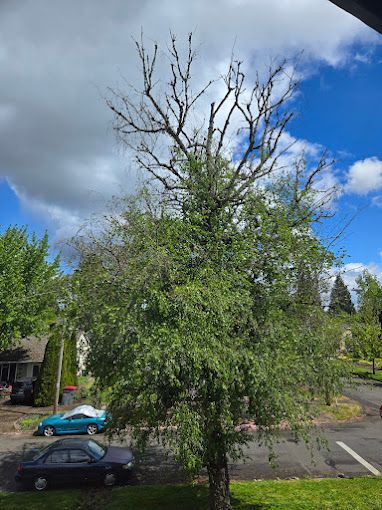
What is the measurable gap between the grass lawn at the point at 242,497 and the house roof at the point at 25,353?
76.6 ft

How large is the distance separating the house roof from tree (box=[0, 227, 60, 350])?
5.87 m

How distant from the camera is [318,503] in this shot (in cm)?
1024

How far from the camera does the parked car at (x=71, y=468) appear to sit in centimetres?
1283

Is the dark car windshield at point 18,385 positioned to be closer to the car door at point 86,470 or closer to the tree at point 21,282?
the tree at point 21,282

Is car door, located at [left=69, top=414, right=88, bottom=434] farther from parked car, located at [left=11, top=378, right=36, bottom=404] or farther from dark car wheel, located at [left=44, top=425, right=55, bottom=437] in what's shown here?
parked car, located at [left=11, top=378, right=36, bottom=404]

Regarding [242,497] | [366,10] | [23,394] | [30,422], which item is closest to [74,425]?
[30,422]

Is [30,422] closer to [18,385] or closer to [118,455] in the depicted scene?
[18,385]

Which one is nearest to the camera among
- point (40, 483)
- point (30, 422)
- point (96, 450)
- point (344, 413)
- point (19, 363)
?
point (40, 483)

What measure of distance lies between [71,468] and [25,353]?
2436 centimetres

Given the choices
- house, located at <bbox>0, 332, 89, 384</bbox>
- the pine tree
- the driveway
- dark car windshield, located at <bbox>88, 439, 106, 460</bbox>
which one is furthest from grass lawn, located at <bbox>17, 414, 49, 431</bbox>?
the pine tree

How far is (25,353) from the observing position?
3506 centimetres

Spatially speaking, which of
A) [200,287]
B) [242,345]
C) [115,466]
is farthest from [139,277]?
[115,466]

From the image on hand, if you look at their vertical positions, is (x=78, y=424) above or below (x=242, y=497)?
above

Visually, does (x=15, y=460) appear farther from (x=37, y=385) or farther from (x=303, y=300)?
(x=303, y=300)
